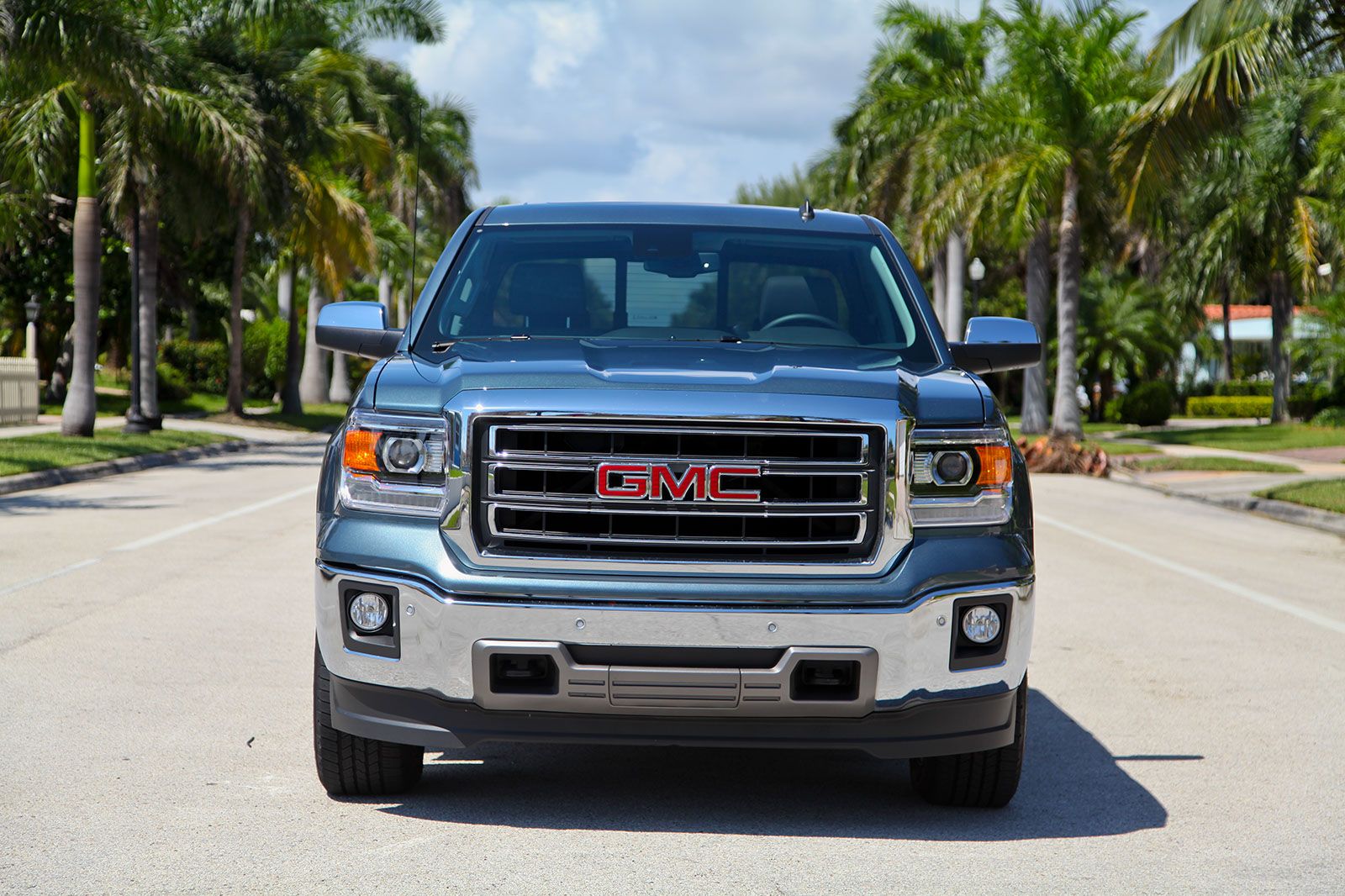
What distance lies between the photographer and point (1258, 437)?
115ft

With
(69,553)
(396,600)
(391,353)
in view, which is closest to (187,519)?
(69,553)

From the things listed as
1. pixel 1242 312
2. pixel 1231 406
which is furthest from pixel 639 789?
pixel 1242 312

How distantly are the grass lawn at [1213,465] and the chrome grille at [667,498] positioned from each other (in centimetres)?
2155

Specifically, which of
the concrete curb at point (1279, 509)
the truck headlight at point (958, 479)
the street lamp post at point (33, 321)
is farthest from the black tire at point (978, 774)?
the street lamp post at point (33, 321)

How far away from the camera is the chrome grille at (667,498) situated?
4617 millimetres

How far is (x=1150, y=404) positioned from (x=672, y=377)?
4466cm

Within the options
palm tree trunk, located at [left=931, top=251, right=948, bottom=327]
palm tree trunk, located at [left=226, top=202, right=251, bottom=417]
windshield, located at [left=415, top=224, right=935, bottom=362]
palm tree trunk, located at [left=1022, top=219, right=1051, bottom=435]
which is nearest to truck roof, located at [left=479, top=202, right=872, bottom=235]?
windshield, located at [left=415, top=224, right=935, bottom=362]

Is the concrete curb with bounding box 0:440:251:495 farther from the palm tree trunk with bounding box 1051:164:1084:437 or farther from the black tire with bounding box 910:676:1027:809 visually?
the palm tree trunk with bounding box 1051:164:1084:437

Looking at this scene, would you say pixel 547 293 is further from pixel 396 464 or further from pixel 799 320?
pixel 396 464

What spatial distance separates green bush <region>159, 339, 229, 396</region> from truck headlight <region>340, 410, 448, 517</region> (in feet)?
142

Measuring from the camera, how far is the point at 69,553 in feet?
38.9

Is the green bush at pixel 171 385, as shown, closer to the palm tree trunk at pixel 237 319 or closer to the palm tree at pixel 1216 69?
the palm tree trunk at pixel 237 319

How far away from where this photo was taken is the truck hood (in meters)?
4.71

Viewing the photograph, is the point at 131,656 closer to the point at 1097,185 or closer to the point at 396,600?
the point at 396,600
